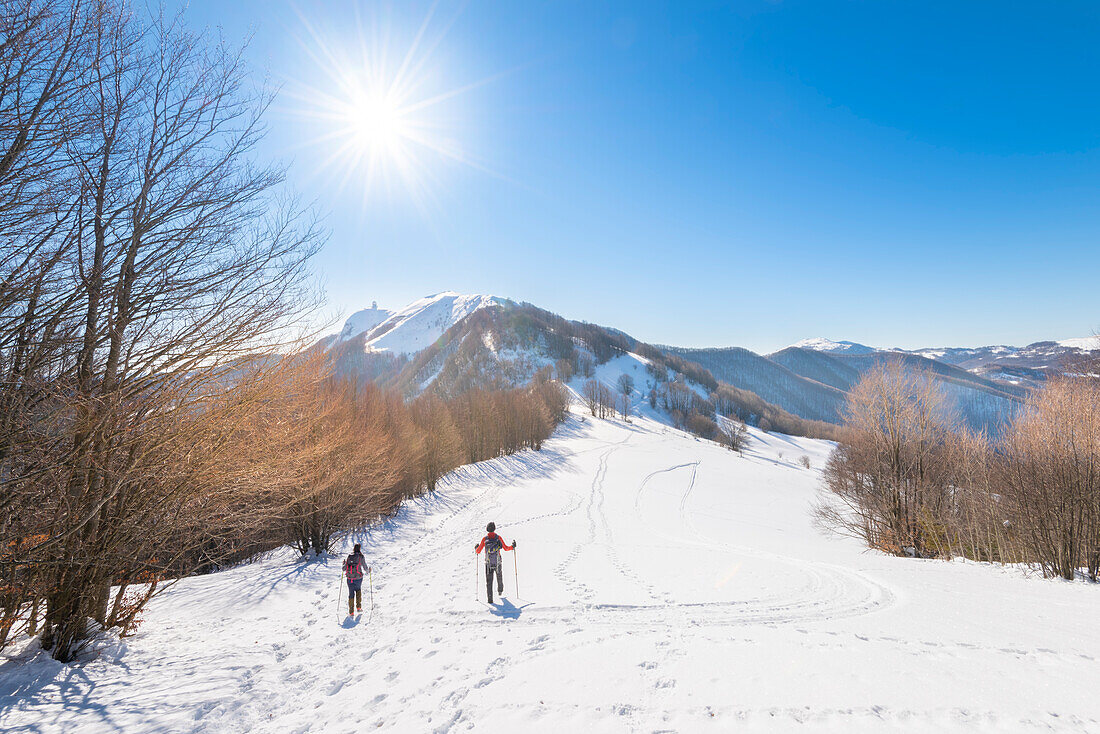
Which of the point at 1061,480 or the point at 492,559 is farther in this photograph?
the point at 1061,480

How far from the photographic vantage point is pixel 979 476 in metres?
14.9

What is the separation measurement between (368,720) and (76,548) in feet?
14.8

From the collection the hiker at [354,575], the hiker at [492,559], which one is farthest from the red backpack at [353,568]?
the hiker at [492,559]

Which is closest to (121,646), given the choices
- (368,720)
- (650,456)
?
(368,720)

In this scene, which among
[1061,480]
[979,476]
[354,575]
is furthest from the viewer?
[979,476]

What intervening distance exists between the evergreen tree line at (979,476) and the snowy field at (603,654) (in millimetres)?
1834

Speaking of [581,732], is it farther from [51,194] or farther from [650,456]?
[650,456]

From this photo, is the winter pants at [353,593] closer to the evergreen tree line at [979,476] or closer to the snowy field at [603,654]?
the snowy field at [603,654]

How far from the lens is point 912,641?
551cm

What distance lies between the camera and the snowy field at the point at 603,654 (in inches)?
162

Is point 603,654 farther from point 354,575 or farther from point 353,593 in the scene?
point 353,593

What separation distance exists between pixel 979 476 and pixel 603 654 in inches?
710

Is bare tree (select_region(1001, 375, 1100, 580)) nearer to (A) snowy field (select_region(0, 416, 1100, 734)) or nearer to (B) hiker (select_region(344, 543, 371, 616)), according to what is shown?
(A) snowy field (select_region(0, 416, 1100, 734))

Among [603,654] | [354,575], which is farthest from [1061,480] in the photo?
[354,575]
